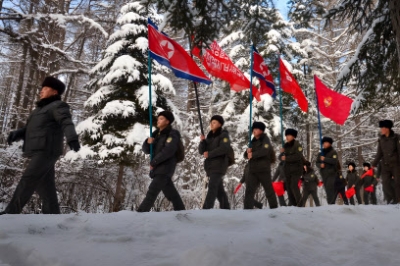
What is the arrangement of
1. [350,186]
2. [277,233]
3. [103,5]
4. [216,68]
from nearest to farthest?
[277,233], [216,68], [350,186], [103,5]

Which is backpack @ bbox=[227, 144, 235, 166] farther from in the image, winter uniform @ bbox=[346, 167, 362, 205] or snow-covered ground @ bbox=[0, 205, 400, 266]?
winter uniform @ bbox=[346, 167, 362, 205]

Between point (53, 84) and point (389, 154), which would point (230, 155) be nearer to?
point (53, 84)

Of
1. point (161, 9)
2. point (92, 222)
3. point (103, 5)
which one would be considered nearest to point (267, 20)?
point (161, 9)

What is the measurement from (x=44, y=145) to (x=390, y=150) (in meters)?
6.65

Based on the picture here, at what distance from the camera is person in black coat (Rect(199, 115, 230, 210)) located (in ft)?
19.3

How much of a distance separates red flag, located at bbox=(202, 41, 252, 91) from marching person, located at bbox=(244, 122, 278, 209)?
2.38 meters

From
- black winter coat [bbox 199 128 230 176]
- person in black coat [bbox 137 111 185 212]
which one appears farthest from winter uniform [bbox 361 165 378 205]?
person in black coat [bbox 137 111 185 212]

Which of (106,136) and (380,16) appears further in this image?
(106,136)

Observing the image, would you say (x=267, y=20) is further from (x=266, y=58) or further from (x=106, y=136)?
(x=266, y=58)

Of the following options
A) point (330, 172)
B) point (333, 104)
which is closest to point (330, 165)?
point (330, 172)

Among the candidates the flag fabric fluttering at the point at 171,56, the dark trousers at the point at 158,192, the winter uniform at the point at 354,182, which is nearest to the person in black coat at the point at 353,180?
the winter uniform at the point at 354,182

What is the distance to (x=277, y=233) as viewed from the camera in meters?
3.45

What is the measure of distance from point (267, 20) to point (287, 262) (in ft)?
15.8

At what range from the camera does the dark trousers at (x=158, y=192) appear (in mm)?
5145
